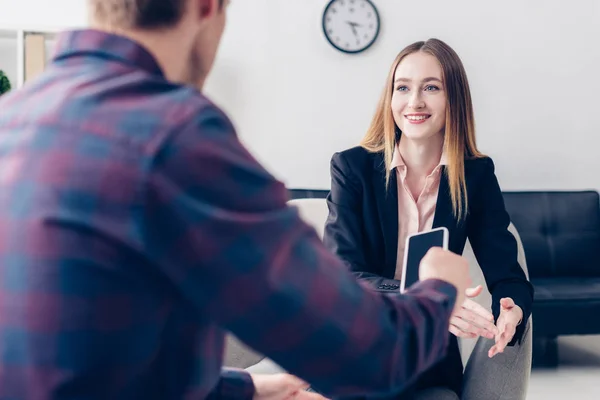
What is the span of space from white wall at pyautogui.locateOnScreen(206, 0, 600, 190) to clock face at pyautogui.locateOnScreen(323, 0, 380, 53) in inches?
2.6

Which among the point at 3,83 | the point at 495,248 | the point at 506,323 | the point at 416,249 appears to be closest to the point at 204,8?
the point at 416,249

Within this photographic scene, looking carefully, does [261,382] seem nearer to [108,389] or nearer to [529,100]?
[108,389]

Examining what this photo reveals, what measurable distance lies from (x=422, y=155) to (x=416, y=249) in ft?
2.70

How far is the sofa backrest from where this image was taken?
12.1ft

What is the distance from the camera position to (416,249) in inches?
40.6

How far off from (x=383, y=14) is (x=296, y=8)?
0.54 m

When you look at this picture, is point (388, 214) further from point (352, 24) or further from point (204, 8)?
point (352, 24)

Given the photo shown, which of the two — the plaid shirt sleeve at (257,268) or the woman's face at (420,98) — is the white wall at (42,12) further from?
the plaid shirt sleeve at (257,268)

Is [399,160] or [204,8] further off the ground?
[204,8]

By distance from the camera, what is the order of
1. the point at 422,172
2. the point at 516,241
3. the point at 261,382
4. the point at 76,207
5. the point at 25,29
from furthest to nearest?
the point at 25,29
the point at 422,172
the point at 516,241
the point at 261,382
the point at 76,207

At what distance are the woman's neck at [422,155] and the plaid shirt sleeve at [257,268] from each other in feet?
4.20

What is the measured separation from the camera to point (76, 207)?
465 mm

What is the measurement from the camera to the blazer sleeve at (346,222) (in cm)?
Answer: 164

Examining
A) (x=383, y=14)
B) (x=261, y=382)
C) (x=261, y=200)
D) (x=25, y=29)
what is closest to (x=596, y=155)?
(x=383, y=14)
